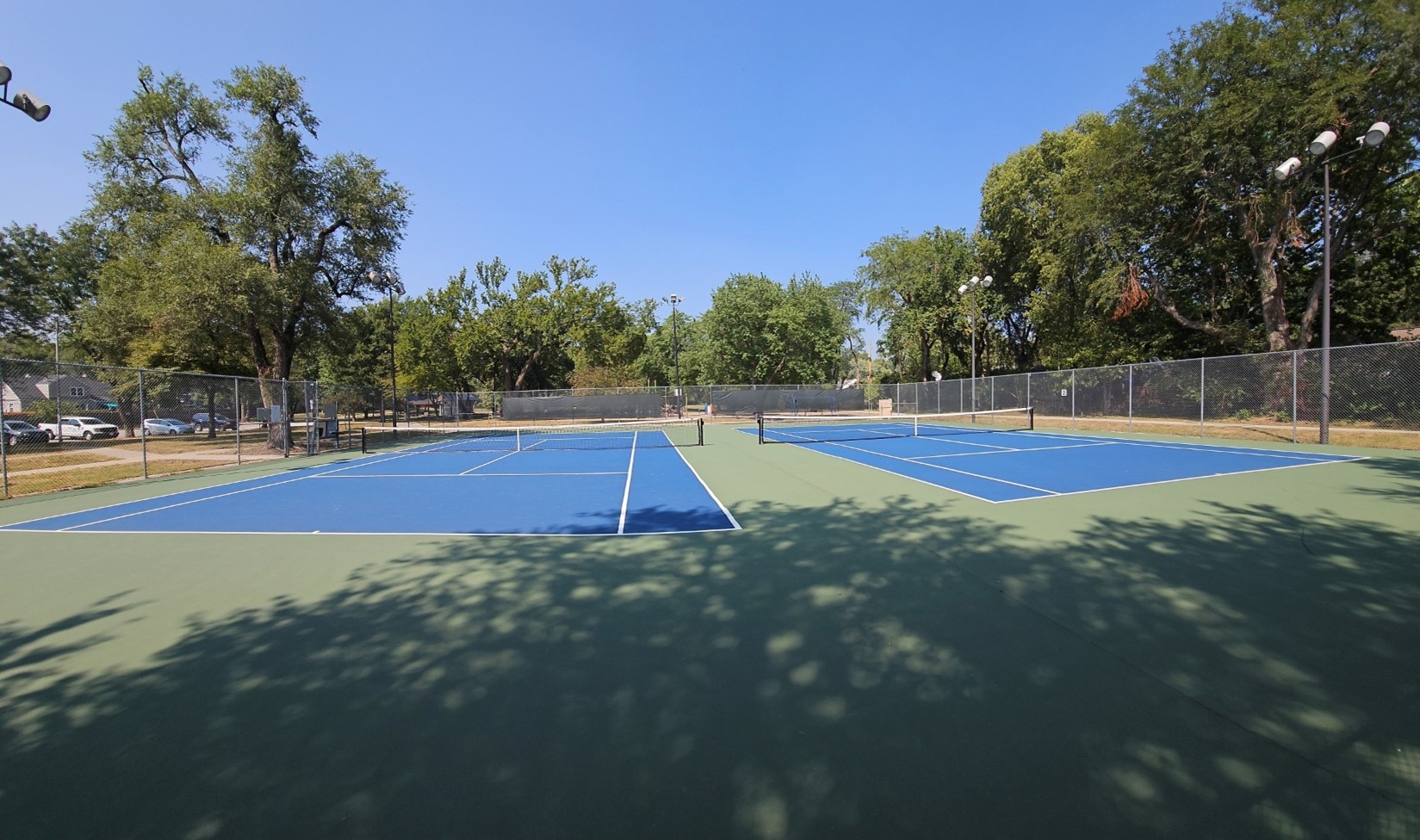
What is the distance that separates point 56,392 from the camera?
12.8 m

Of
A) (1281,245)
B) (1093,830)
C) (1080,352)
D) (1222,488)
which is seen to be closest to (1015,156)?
(1080,352)

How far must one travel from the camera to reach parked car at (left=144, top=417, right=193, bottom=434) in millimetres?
17794

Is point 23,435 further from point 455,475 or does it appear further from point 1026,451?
point 1026,451

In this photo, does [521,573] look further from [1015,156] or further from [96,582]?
[1015,156]

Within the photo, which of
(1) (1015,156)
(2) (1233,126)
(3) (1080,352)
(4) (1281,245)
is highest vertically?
(1) (1015,156)

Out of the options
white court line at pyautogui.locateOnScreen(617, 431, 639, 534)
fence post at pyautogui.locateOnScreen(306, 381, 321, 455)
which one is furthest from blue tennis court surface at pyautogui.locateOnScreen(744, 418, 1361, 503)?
fence post at pyautogui.locateOnScreen(306, 381, 321, 455)

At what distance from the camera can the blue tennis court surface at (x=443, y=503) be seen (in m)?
8.16

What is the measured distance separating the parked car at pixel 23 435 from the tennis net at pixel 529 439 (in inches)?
293

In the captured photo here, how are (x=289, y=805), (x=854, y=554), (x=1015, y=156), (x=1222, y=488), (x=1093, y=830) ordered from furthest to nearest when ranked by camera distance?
(x=1015, y=156)
(x=1222, y=488)
(x=854, y=554)
(x=289, y=805)
(x=1093, y=830)

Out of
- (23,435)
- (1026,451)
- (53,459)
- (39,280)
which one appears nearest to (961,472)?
(1026,451)

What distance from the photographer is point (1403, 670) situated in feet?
11.1

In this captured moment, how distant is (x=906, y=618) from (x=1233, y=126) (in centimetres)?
2703

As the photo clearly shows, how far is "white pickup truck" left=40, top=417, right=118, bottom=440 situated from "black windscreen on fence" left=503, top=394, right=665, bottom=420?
→ 25617 mm

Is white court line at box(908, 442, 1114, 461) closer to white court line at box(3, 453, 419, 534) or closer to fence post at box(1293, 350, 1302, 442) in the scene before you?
fence post at box(1293, 350, 1302, 442)
